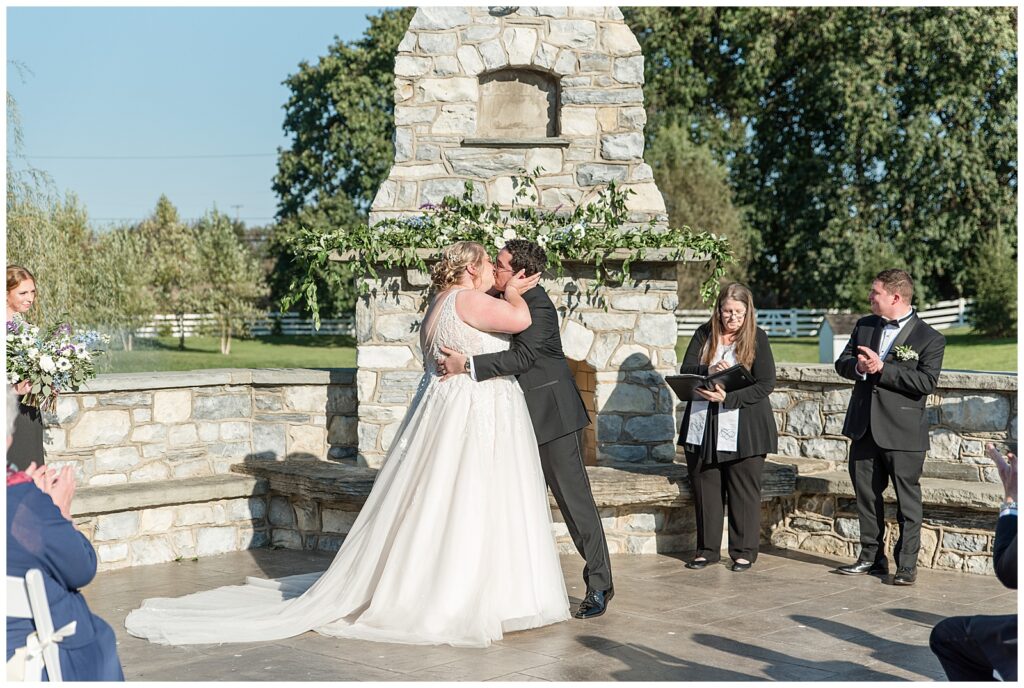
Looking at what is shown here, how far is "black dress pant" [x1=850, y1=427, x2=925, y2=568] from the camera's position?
7000mm

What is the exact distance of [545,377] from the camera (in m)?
6.35

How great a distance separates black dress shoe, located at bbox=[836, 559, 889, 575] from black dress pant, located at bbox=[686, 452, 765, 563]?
1.92ft

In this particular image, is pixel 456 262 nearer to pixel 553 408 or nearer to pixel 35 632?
pixel 553 408

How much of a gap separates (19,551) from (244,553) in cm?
503

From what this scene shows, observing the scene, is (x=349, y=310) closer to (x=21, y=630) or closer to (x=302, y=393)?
(x=302, y=393)

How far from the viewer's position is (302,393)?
8.60 m

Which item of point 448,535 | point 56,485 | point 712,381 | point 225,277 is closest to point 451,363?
point 448,535

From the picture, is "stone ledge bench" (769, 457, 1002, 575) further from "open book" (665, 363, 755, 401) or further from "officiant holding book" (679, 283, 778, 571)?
"open book" (665, 363, 755, 401)

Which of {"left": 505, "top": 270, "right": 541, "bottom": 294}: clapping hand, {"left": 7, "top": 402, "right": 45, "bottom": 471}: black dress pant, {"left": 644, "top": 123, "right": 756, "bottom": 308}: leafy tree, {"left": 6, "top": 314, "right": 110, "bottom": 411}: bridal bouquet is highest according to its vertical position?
{"left": 644, "top": 123, "right": 756, "bottom": 308}: leafy tree

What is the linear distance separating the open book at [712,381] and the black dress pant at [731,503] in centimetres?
44

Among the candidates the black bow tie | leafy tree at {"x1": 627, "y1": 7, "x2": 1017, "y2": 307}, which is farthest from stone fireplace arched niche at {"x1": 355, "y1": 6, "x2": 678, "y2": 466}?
leafy tree at {"x1": 627, "y1": 7, "x2": 1017, "y2": 307}

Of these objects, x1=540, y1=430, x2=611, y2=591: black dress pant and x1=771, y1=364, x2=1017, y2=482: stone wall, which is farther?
x1=771, y1=364, x2=1017, y2=482: stone wall

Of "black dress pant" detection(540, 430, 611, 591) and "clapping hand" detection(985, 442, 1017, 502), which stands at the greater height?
"clapping hand" detection(985, 442, 1017, 502)

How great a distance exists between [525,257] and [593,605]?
1900 mm
